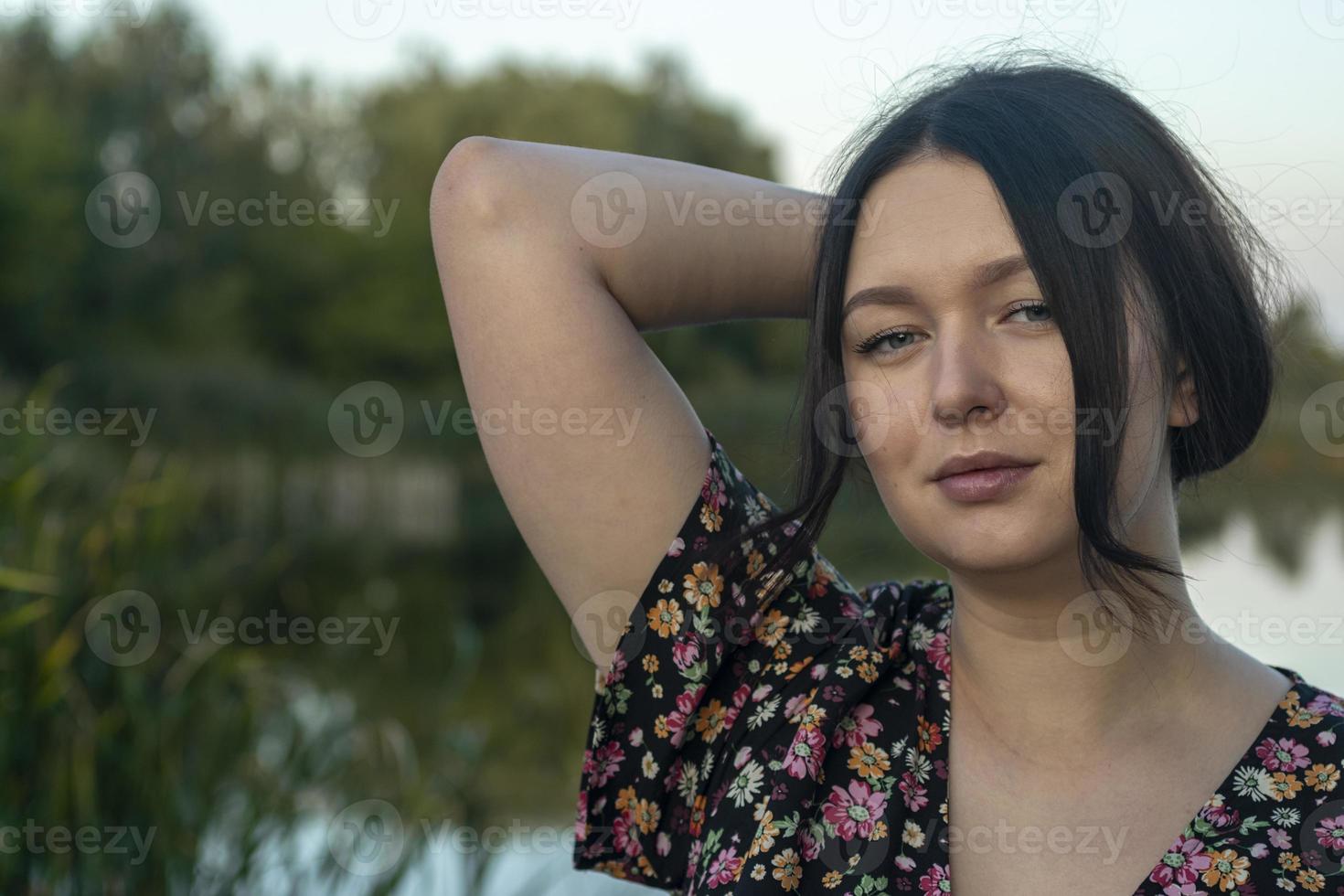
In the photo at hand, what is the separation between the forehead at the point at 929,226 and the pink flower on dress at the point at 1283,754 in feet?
1.55

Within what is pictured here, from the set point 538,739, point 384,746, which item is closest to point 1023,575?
point 384,746

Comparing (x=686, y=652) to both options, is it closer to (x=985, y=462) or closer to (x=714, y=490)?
(x=714, y=490)

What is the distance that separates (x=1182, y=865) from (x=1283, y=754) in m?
0.14

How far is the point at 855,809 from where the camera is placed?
111cm

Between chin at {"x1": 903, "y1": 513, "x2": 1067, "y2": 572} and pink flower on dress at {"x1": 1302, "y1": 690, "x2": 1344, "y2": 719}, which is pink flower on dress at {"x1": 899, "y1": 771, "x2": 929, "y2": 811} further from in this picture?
pink flower on dress at {"x1": 1302, "y1": 690, "x2": 1344, "y2": 719}

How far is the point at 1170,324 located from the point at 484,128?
88.9 feet

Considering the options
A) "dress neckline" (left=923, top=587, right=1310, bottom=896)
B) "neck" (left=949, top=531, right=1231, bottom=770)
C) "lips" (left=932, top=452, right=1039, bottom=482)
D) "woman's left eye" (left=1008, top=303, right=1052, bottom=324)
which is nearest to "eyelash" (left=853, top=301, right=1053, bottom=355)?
"woman's left eye" (left=1008, top=303, right=1052, bottom=324)

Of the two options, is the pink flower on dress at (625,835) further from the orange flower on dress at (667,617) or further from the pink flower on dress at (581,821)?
the orange flower on dress at (667,617)

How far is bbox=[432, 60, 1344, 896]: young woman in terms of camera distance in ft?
3.37

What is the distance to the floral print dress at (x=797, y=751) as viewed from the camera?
103 centimetres

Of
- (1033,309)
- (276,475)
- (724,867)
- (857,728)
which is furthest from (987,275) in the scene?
(276,475)

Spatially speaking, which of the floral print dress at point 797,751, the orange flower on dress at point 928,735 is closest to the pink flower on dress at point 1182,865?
the floral print dress at point 797,751

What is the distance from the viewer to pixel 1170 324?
108 cm

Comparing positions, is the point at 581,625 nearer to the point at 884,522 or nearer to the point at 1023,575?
the point at 1023,575
